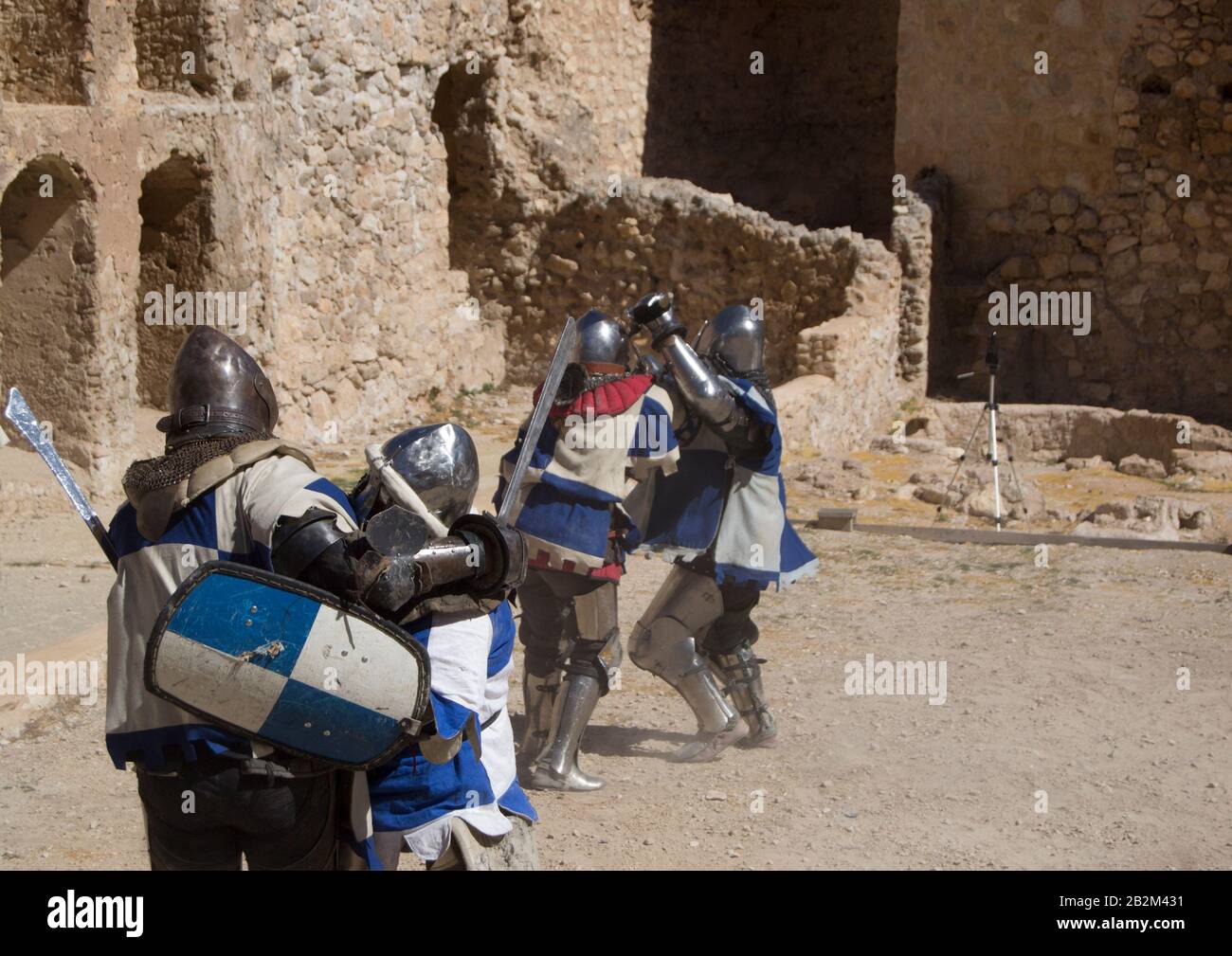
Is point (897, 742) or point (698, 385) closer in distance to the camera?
point (698, 385)

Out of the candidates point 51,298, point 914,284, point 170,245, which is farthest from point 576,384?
point 914,284

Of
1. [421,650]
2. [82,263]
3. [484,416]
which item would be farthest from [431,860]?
[484,416]

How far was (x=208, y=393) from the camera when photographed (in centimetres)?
342

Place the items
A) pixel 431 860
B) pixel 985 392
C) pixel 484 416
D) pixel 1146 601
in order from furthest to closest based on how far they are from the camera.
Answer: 1. pixel 985 392
2. pixel 484 416
3. pixel 1146 601
4. pixel 431 860

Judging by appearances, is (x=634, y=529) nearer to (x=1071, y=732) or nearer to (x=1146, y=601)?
(x=1071, y=732)

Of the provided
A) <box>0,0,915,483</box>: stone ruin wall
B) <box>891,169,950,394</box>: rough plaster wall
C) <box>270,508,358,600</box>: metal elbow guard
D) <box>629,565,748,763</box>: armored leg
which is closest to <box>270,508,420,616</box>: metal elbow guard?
<box>270,508,358,600</box>: metal elbow guard

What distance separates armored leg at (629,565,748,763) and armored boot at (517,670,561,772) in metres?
0.37

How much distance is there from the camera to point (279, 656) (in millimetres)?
3100

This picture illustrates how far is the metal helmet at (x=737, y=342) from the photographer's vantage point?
19.5 ft

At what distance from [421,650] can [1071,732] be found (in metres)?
3.75

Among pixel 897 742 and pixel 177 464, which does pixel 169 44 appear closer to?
pixel 897 742

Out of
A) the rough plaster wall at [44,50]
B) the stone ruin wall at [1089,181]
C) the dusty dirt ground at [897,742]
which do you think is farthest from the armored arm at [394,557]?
the stone ruin wall at [1089,181]

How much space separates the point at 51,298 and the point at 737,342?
210 inches

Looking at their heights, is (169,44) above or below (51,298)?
above
